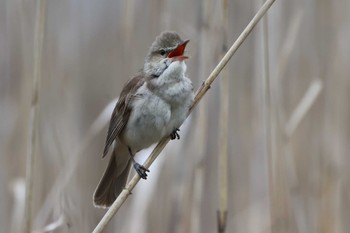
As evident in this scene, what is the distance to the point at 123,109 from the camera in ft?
7.31

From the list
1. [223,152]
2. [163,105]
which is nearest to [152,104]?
[163,105]

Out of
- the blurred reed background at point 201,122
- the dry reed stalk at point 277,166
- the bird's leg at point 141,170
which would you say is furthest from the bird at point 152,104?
the dry reed stalk at point 277,166

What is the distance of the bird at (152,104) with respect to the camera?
6.64 ft

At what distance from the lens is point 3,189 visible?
2.59 meters

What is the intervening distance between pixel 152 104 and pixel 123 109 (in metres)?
0.17

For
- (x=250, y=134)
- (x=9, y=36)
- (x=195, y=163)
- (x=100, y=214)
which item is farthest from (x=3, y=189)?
(x=250, y=134)

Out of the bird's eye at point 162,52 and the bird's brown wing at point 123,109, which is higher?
the bird's eye at point 162,52

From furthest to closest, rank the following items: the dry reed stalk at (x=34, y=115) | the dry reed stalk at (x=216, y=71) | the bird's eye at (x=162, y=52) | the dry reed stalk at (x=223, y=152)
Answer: the bird's eye at (x=162, y=52), the dry reed stalk at (x=223, y=152), the dry reed stalk at (x=34, y=115), the dry reed stalk at (x=216, y=71)

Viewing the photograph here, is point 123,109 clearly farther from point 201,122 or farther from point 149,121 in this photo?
point 201,122

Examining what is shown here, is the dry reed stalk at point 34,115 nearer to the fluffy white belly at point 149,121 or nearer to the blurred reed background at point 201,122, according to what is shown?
the blurred reed background at point 201,122

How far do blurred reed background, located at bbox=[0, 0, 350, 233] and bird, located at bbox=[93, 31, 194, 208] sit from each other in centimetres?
11

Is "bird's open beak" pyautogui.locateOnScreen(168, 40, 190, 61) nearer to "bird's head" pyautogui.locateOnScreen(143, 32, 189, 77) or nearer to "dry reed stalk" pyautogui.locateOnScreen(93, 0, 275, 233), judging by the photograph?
"bird's head" pyautogui.locateOnScreen(143, 32, 189, 77)

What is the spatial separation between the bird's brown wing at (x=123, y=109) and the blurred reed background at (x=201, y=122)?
11cm

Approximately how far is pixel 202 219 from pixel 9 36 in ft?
4.06
